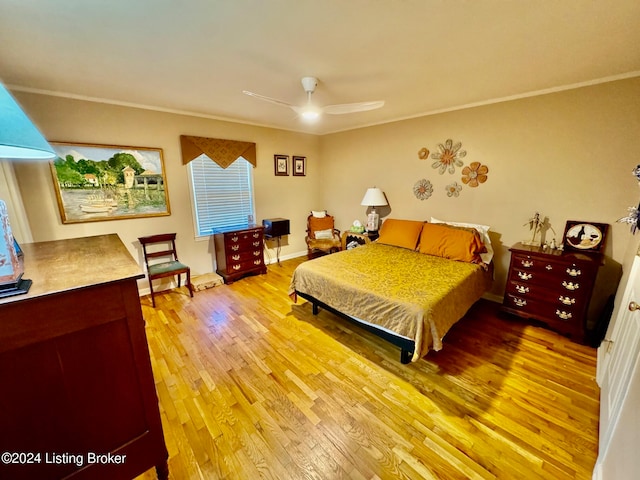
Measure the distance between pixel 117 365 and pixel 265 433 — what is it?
999 millimetres

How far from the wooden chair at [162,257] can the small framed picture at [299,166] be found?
2357 millimetres

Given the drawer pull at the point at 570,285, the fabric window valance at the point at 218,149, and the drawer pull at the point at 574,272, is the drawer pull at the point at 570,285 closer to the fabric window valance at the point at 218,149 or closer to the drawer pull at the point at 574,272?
the drawer pull at the point at 574,272

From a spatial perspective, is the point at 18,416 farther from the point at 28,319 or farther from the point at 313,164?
the point at 313,164

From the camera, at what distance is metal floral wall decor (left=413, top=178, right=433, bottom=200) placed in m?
3.61

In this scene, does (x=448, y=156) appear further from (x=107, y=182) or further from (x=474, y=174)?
(x=107, y=182)

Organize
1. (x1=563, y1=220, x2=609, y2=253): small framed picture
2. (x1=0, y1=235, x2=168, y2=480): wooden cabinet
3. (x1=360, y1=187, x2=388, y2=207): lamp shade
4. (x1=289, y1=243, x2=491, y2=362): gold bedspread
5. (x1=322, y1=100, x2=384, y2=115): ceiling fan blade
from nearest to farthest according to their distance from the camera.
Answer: (x1=0, y1=235, x2=168, y2=480): wooden cabinet, (x1=289, y1=243, x2=491, y2=362): gold bedspread, (x1=322, y1=100, x2=384, y2=115): ceiling fan blade, (x1=563, y1=220, x2=609, y2=253): small framed picture, (x1=360, y1=187, x2=388, y2=207): lamp shade

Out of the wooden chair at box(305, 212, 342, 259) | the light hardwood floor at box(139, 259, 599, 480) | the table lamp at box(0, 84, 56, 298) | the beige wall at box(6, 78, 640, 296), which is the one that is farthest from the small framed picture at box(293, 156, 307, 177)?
the table lamp at box(0, 84, 56, 298)

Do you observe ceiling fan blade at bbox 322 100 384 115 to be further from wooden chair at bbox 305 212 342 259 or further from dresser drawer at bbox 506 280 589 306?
wooden chair at bbox 305 212 342 259

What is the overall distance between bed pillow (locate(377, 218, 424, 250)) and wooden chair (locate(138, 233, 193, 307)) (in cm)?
273

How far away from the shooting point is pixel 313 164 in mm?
5031

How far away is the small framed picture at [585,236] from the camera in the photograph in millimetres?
2459

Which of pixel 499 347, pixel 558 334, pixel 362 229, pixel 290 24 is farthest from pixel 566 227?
pixel 290 24

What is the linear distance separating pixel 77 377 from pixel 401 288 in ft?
6.71

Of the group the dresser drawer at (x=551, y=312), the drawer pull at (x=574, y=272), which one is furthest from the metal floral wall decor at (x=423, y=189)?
the drawer pull at (x=574, y=272)
